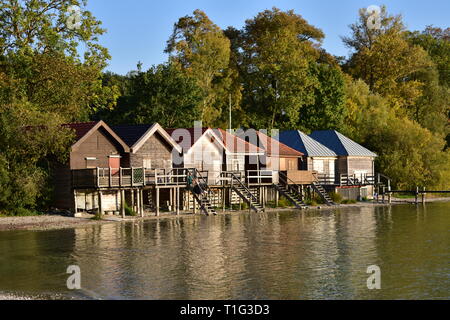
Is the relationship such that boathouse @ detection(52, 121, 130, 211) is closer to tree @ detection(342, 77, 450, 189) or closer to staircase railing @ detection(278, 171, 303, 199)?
staircase railing @ detection(278, 171, 303, 199)

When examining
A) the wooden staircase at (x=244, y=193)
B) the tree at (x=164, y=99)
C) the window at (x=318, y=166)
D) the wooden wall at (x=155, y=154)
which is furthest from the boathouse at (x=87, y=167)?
the window at (x=318, y=166)

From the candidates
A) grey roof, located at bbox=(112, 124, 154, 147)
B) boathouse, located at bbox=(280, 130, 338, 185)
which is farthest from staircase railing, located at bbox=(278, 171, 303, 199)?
grey roof, located at bbox=(112, 124, 154, 147)

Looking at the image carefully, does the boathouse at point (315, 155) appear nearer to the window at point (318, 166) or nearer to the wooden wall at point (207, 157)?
the window at point (318, 166)

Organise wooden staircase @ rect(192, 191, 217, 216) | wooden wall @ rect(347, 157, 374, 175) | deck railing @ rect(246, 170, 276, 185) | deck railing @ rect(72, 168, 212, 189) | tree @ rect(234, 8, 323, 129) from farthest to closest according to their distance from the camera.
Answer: tree @ rect(234, 8, 323, 129) < wooden wall @ rect(347, 157, 374, 175) < deck railing @ rect(246, 170, 276, 185) < wooden staircase @ rect(192, 191, 217, 216) < deck railing @ rect(72, 168, 212, 189)

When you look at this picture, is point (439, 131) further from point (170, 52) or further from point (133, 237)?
point (133, 237)

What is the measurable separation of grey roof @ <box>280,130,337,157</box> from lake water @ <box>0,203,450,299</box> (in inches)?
758

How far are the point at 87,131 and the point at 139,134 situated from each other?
5.52 metres

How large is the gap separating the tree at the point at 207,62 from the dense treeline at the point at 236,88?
0.13 meters

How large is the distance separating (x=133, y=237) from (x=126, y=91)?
45.3m

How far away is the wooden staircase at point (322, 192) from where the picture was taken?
61.5 meters

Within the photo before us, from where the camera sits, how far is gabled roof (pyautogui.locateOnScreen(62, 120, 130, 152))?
47.7 metres

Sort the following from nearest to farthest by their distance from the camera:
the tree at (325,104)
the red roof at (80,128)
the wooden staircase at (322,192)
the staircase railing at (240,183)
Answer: the red roof at (80,128) < the staircase railing at (240,183) < the wooden staircase at (322,192) < the tree at (325,104)

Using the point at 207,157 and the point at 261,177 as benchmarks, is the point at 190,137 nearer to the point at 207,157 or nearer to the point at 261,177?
the point at 207,157

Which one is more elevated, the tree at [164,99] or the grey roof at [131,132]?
the tree at [164,99]
